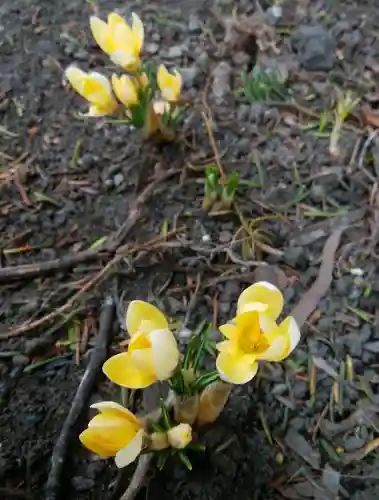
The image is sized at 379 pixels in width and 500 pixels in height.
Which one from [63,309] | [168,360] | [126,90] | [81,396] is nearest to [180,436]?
[168,360]

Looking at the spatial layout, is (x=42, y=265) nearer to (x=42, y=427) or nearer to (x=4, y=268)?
(x=4, y=268)

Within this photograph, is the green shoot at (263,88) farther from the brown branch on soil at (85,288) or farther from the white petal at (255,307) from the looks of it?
the white petal at (255,307)

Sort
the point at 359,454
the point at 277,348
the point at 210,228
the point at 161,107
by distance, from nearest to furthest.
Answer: the point at 277,348
the point at 359,454
the point at 210,228
the point at 161,107

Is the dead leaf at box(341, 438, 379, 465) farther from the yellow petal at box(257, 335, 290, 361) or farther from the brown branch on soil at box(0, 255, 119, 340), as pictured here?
the brown branch on soil at box(0, 255, 119, 340)

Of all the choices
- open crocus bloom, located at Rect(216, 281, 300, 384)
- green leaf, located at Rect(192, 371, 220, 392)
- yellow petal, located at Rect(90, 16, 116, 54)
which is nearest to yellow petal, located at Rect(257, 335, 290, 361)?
open crocus bloom, located at Rect(216, 281, 300, 384)

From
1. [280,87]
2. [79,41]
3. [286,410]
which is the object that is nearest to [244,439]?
[286,410]

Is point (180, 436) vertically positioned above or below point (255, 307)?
below

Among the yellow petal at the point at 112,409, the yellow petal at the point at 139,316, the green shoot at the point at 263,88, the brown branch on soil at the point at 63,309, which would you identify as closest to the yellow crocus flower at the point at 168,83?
the green shoot at the point at 263,88

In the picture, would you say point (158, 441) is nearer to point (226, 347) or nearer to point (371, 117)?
point (226, 347)
